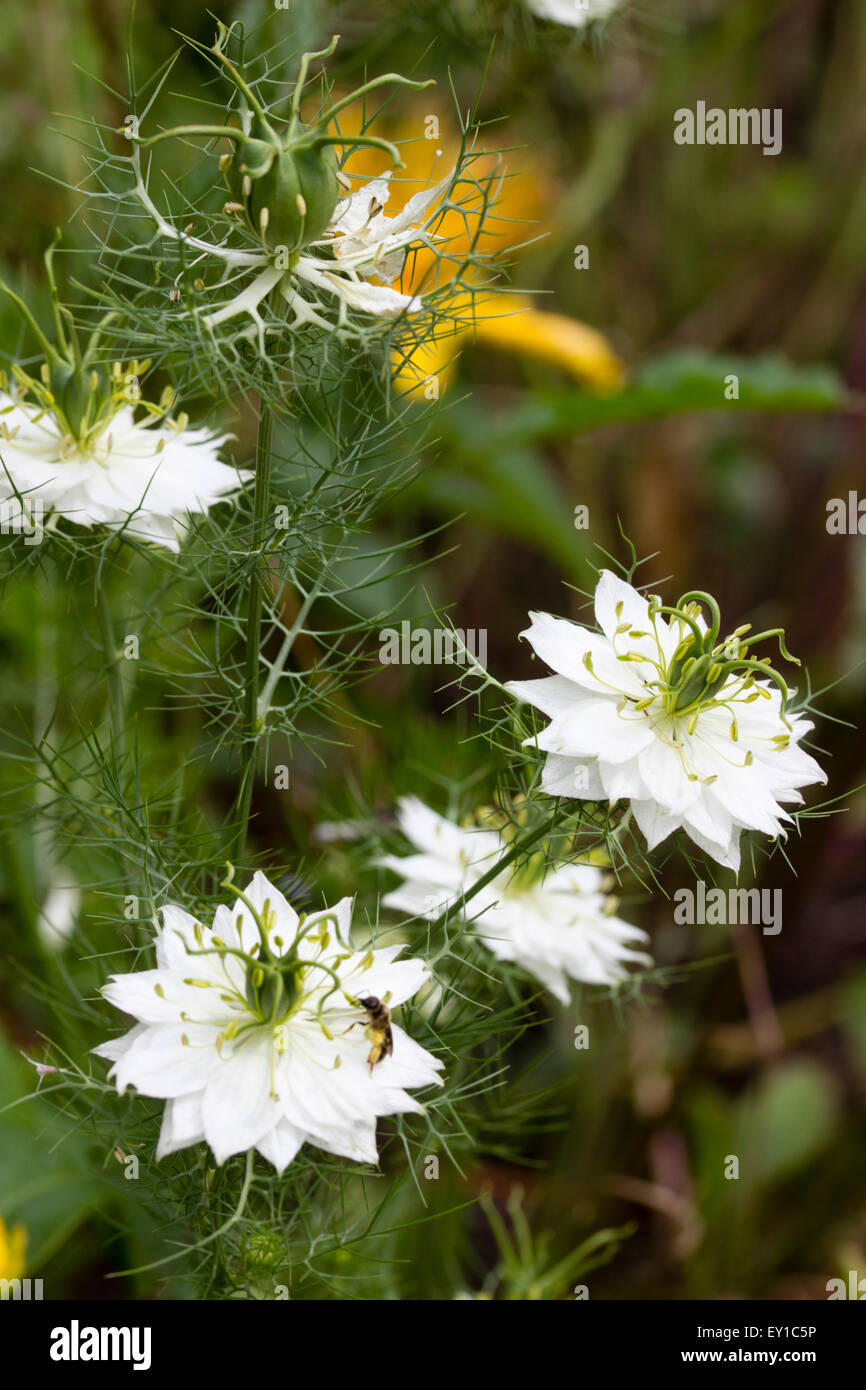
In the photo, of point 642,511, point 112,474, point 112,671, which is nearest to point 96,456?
point 112,474

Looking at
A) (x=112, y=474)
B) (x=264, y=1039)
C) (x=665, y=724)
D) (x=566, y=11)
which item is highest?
(x=566, y=11)

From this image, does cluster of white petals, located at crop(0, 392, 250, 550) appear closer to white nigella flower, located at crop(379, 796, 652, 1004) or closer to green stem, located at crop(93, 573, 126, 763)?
green stem, located at crop(93, 573, 126, 763)

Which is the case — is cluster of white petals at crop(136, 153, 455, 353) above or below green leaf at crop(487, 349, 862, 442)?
below

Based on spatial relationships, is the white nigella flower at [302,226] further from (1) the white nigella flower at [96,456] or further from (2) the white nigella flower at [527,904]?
(2) the white nigella flower at [527,904]

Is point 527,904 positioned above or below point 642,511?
below

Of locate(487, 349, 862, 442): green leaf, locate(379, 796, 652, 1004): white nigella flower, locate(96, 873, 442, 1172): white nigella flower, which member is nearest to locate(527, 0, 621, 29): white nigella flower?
locate(487, 349, 862, 442): green leaf

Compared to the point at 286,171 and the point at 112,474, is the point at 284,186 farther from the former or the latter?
the point at 112,474

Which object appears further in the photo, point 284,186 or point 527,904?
point 527,904
